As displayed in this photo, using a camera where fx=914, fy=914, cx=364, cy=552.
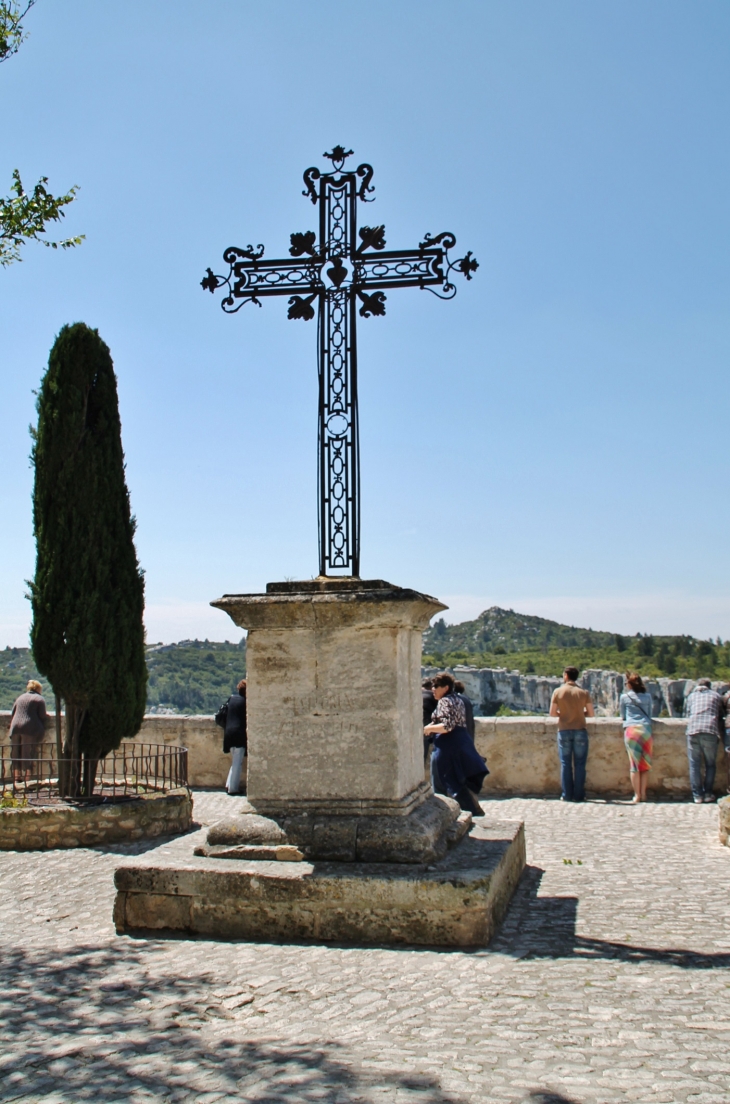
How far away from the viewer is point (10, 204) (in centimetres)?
621

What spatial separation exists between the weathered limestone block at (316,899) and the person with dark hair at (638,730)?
16.5 ft

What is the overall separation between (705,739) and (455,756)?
10.6 ft

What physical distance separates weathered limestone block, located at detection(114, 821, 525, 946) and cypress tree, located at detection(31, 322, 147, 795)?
13.4 ft

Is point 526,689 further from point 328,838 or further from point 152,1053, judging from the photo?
point 152,1053

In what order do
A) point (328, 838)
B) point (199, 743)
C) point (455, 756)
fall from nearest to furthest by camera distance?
point (328, 838) → point (455, 756) → point (199, 743)

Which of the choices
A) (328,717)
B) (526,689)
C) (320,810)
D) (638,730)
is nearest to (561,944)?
(320,810)

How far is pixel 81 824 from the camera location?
7.84 m

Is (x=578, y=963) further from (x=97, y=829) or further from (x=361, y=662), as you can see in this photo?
(x=97, y=829)

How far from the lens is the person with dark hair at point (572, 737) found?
9750 mm

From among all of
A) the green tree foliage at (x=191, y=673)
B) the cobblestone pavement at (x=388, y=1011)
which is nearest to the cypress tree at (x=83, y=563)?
the cobblestone pavement at (x=388, y=1011)

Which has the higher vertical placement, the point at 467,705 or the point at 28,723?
the point at 467,705

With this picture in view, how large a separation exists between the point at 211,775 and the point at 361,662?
7.05 meters

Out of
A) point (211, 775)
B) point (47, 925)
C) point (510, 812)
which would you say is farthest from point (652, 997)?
point (211, 775)

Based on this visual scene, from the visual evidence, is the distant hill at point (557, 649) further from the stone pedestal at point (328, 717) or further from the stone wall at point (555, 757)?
the stone pedestal at point (328, 717)
